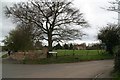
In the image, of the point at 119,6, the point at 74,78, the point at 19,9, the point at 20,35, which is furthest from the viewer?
the point at 19,9

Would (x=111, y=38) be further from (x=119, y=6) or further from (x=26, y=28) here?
(x=119, y=6)

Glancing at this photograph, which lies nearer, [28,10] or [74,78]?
[74,78]

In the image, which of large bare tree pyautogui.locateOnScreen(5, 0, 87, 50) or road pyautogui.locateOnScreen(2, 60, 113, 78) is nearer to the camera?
road pyautogui.locateOnScreen(2, 60, 113, 78)

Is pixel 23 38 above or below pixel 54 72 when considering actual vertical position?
above

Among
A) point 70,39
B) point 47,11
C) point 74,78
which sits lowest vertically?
point 74,78

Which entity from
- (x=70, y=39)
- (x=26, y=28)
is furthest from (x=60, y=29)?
(x=26, y=28)

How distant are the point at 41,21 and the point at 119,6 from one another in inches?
A: 1091

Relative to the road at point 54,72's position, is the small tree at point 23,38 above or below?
above

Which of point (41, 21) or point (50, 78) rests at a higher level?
point (41, 21)

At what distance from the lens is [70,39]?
45281 millimetres

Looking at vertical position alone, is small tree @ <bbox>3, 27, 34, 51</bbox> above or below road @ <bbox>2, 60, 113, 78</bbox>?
above

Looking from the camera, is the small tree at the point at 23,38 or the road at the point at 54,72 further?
the small tree at the point at 23,38

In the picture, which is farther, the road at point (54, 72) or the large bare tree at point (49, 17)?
the large bare tree at point (49, 17)

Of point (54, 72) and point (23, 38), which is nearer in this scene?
point (54, 72)
